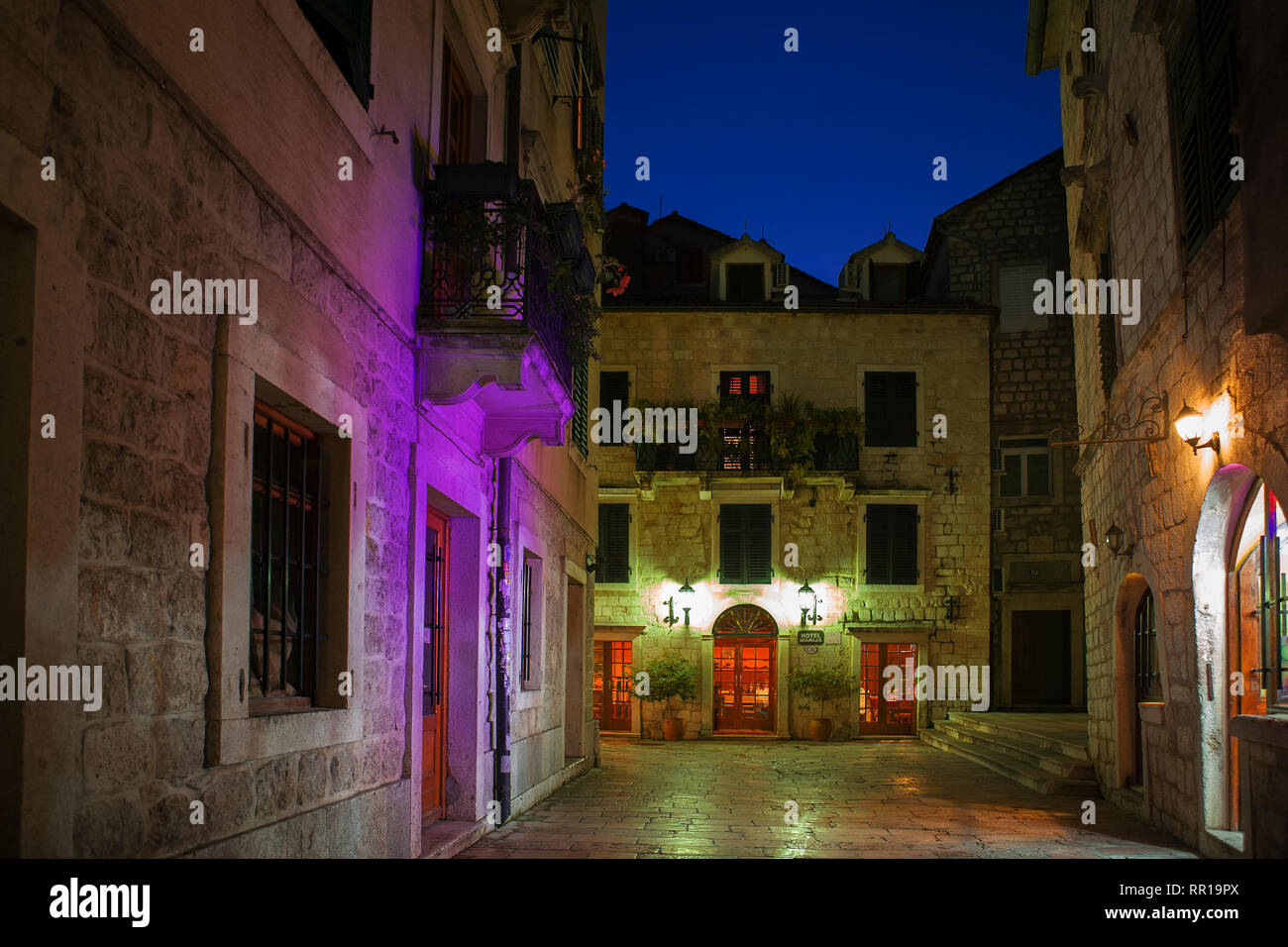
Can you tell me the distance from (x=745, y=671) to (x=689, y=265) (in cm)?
984

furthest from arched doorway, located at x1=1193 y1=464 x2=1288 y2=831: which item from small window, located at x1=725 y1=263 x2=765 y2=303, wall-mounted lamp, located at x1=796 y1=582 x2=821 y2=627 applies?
small window, located at x1=725 y1=263 x2=765 y2=303

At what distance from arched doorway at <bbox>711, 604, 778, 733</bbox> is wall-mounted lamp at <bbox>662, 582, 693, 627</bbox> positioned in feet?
2.31

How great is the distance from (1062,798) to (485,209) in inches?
362

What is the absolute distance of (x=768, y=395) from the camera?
2511cm

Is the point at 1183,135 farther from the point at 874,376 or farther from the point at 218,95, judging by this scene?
the point at 874,376

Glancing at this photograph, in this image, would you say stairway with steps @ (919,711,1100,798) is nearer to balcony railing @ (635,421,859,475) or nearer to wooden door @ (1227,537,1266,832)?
wooden door @ (1227,537,1266,832)

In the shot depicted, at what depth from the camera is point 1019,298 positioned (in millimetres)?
25484

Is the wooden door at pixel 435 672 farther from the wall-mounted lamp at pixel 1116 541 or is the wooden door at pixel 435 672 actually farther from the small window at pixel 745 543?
the small window at pixel 745 543

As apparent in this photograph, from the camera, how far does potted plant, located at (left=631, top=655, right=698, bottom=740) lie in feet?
77.0

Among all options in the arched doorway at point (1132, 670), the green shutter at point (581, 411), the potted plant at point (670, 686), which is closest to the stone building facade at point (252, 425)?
the green shutter at point (581, 411)

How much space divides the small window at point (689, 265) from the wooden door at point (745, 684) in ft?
29.1

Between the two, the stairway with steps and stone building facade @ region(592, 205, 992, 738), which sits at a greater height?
stone building facade @ region(592, 205, 992, 738)

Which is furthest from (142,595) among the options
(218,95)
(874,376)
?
(874,376)

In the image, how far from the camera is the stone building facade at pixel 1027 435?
80.3ft
